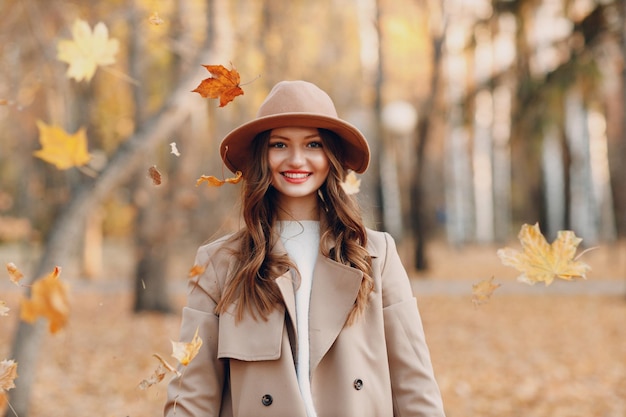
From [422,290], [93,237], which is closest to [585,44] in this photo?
[422,290]

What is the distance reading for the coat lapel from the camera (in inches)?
77.9

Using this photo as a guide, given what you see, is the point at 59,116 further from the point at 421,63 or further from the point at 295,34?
the point at 421,63

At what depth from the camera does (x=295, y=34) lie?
13.8m

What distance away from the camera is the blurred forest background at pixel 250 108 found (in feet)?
18.2

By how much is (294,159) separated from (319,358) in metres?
0.55

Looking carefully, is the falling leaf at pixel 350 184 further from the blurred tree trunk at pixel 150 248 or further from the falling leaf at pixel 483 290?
the blurred tree trunk at pixel 150 248

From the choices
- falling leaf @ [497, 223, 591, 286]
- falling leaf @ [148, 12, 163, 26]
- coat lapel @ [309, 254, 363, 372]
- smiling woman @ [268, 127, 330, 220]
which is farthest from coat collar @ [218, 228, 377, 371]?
falling leaf @ [148, 12, 163, 26]

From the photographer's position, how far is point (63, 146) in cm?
196

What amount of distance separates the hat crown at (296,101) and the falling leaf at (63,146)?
1.63 feet

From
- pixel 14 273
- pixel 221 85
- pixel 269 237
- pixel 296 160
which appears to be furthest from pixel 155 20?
pixel 14 273

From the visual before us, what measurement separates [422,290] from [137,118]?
642cm

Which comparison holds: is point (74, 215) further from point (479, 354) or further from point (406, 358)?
point (479, 354)

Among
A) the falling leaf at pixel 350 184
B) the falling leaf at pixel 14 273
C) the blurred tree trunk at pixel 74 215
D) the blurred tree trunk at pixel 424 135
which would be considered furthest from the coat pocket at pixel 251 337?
the blurred tree trunk at pixel 424 135

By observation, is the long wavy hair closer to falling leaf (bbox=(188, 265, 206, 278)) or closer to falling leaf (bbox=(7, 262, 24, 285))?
falling leaf (bbox=(188, 265, 206, 278))
